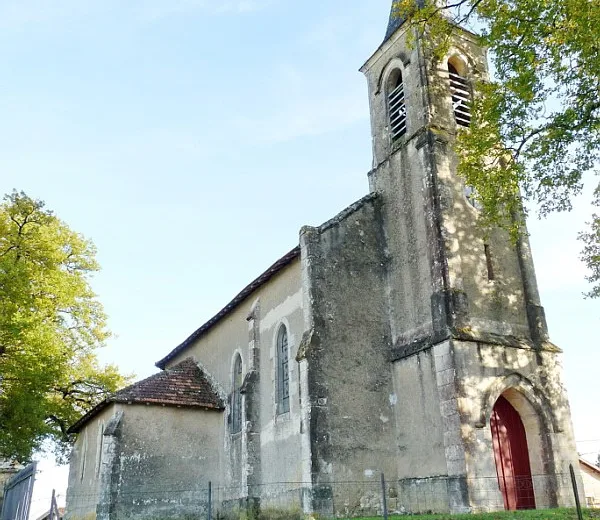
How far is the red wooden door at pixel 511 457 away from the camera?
48.1 feet

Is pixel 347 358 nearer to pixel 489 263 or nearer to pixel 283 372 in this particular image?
pixel 283 372

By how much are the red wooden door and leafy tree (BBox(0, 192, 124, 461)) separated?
14403 millimetres

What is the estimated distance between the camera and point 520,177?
1433 centimetres

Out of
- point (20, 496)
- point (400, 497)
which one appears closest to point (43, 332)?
point (20, 496)

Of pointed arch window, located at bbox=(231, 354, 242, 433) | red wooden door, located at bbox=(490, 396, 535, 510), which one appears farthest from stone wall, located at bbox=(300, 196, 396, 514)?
pointed arch window, located at bbox=(231, 354, 242, 433)

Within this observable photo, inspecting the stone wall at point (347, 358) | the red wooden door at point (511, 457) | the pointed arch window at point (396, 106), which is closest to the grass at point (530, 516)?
the red wooden door at point (511, 457)

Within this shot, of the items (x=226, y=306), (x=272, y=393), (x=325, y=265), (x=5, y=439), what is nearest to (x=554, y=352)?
(x=325, y=265)

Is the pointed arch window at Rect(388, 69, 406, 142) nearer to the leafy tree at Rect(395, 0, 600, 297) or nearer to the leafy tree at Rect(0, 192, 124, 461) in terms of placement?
the leafy tree at Rect(395, 0, 600, 297)

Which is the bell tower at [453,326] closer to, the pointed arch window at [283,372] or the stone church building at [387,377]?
the stone church building at [387,377]

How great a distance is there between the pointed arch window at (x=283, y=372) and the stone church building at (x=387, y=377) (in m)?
0.05

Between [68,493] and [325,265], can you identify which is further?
[68,493]

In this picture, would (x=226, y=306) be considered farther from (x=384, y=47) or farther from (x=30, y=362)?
(x=384, y=47)

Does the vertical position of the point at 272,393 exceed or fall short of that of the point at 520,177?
it falls short

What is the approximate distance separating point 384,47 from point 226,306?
1059cm
